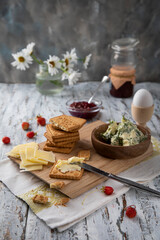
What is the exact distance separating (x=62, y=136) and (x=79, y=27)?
1.88 metres

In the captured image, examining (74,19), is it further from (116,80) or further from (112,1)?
(116,80)

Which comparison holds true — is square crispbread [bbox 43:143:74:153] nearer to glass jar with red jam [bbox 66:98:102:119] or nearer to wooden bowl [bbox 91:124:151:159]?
wooden bowl [bbox 91:124:151:159]

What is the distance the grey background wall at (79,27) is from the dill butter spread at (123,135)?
1.81 m

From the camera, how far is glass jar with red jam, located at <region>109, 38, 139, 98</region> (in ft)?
10.2

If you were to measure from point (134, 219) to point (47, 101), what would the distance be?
6.18 ft

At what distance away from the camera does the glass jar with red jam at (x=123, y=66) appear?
3113 mm

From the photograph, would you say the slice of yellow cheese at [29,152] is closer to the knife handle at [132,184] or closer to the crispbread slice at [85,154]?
the crispbread slice at [85,154]

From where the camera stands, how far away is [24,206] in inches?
64.7

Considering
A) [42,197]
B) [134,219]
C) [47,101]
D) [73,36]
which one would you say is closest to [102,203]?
[134,219]

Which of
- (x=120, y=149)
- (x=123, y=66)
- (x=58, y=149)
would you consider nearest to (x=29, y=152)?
(x=58, y=149)

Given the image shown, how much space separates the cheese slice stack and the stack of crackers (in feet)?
0.32

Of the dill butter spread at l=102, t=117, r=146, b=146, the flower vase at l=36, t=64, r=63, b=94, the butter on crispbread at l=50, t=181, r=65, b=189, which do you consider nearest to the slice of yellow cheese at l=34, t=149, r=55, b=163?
the butter on crispbread at l=50, t=181, r=65, b=189

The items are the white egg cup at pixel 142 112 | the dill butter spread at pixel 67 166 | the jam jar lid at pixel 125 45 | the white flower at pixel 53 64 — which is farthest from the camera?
the jam jar lid at pixel 125 45

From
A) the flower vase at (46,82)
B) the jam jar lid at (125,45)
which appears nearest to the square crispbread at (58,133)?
the flower vase at (46,82)
